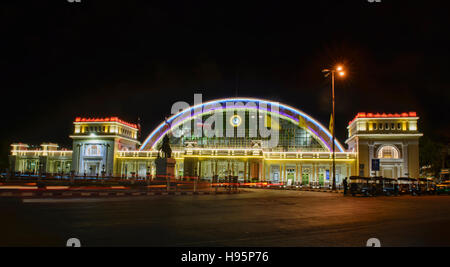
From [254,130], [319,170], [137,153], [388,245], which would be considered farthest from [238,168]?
[388,245]

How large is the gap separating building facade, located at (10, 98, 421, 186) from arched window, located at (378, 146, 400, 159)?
0.19 metres

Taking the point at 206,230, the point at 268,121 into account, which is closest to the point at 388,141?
the point at 268,121

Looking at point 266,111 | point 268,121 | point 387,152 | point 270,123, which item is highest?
point 266,111

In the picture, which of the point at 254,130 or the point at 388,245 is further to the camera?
the point at 254,130

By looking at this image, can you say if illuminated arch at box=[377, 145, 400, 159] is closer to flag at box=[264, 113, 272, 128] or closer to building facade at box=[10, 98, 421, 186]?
building facade at box=[10, 98, 421, 186]

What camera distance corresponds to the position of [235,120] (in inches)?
3403

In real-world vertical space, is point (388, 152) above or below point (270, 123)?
below

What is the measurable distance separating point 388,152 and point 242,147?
31.0 metres

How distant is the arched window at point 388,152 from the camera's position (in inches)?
2728

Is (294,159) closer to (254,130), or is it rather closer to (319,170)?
(319,170)

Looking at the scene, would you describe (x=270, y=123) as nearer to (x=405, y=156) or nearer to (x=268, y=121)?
(x=268, y=121)
